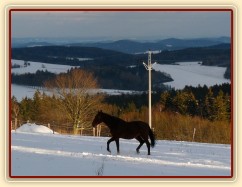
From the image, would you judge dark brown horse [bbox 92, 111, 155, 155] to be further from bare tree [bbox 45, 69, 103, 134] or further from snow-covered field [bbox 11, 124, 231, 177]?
bare tree [bbox 45, 69, 103, 134]

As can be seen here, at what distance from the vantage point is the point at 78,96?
48.6 meters

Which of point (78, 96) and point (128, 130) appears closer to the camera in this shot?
point (128, 130)

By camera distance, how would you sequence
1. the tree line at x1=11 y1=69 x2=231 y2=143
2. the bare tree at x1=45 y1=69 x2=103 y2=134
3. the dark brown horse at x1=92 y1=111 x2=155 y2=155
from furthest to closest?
the bare tree at x1=45 y1=69 x2=103 y2=134 → the tree line at x1=11 y1=69 x2=231 y2=143 → the dark brown horse at x1=92 y1=111 x2=155 y2=155

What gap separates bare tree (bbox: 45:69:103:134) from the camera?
47.2 meters

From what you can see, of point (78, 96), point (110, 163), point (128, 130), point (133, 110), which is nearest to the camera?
point (110, 163)

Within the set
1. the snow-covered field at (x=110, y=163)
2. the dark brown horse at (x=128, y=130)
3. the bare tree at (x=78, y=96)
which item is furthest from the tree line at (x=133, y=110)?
the snow-covered field at (x=110, y=163)

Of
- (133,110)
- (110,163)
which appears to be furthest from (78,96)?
(110,163)

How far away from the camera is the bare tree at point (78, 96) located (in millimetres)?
47156

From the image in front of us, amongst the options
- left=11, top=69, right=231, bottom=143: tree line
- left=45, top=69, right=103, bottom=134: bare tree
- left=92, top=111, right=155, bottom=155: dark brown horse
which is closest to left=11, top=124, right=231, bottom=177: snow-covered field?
left=92, top=111, right=155, bottom=155: dark brown horse

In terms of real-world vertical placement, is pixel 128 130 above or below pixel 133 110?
below

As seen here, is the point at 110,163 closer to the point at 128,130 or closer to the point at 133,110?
the point at 128,130

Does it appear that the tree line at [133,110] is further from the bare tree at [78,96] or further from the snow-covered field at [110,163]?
the snow-covered field at [110,163]

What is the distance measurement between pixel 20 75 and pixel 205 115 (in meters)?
49.1

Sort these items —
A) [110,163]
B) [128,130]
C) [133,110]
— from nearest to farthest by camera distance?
[110,163], [128,130], [133,110]
